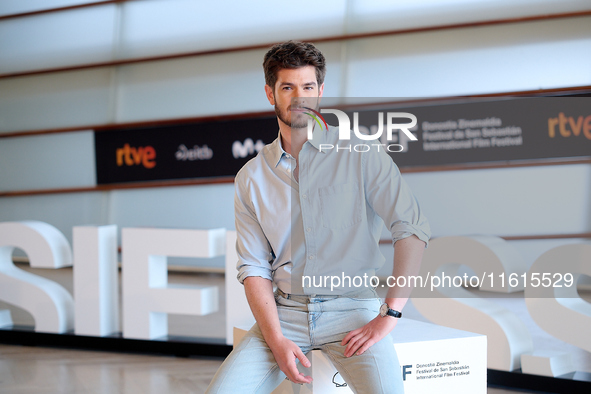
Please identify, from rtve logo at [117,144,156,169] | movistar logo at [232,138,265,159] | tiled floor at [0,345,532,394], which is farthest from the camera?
rtve logo at [117,144,156,169]

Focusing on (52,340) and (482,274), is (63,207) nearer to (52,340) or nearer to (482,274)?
(52,340)

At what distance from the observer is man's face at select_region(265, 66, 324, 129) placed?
1.68 m

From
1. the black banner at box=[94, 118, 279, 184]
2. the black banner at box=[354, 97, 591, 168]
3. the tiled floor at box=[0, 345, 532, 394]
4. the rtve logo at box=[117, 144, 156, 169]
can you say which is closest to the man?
the tiled floor at box=[0, 345, 532, 394]

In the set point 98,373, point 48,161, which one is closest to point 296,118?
point 98,373

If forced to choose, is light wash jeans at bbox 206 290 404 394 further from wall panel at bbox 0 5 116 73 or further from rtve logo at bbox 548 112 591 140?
wall panel at bbox 0 5 116 73

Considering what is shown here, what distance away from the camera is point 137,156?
21.4 ft

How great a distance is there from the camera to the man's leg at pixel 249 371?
1549mm

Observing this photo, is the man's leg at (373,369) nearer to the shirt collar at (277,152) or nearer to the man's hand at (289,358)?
the man's hand at (289,358)

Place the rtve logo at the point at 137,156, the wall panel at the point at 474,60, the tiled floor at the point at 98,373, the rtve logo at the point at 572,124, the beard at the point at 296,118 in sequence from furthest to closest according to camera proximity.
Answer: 1. the rtve logo at the point at 137,156
2. the wall panel at the point at 474,60
3. the rtve logo at the point at 572,124
4. the tiled floor at the point at 98,373
5. the beard at the point at 296,118

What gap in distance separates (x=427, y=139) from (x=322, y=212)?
3.86 m

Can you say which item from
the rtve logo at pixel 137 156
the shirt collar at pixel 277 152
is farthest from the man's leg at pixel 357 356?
the rtve logo at pixel 137 156

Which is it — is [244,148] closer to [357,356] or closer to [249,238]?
[249,238]

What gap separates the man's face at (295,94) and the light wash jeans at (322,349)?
20.7 inches

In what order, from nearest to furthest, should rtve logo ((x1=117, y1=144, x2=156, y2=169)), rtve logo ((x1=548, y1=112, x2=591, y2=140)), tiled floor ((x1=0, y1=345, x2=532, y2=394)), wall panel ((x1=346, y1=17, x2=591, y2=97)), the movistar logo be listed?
tiled floor ((x1=0, y1=345, x2=532, y2=394)) < rtve logo ((x1=548, y1=112, x2=591, y2=140)) < wall panel ((x1=346, y1=17, x2=591, y2=97)) < the movistar logo < rtve logo ((x1=117, y1=144, x2=156, y2=169))
